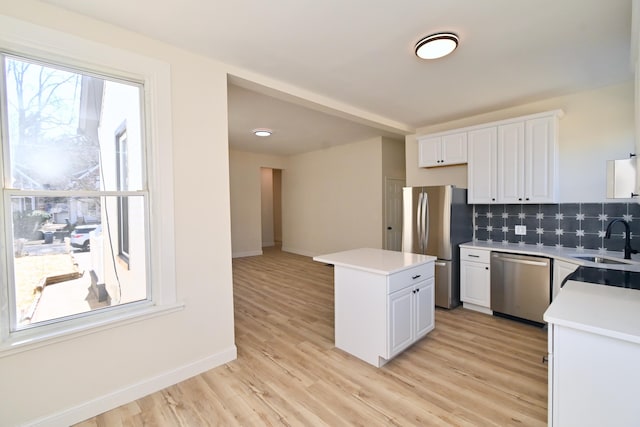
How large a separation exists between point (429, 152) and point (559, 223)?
179 cm

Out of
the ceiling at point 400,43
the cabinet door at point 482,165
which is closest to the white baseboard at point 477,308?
the cabinet door at point 482,165

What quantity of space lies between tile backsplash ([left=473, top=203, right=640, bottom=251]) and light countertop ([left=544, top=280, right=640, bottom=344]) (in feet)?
6.30

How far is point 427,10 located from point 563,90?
94.9 inches

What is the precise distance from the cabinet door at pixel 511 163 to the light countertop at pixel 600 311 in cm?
196

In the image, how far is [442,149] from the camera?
13.3 ft

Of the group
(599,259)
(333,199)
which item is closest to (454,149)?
(599,259)

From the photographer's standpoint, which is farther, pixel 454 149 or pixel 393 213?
pixel 393 213

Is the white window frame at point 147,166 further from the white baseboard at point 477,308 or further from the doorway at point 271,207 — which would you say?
the doorway at point 271,207

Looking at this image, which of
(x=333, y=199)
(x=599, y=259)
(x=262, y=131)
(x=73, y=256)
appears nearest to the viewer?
(x=73, y=256)

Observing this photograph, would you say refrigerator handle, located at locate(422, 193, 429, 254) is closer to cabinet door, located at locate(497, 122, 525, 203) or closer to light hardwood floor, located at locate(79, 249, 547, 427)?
cabinet door, located at locate(497, 122, 525, 203)

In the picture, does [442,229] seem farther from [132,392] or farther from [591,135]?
[132,392]

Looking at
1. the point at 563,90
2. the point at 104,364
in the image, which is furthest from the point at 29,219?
the point at 563,90

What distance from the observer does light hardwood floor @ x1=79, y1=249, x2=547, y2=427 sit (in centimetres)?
187

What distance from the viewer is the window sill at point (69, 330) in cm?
167
